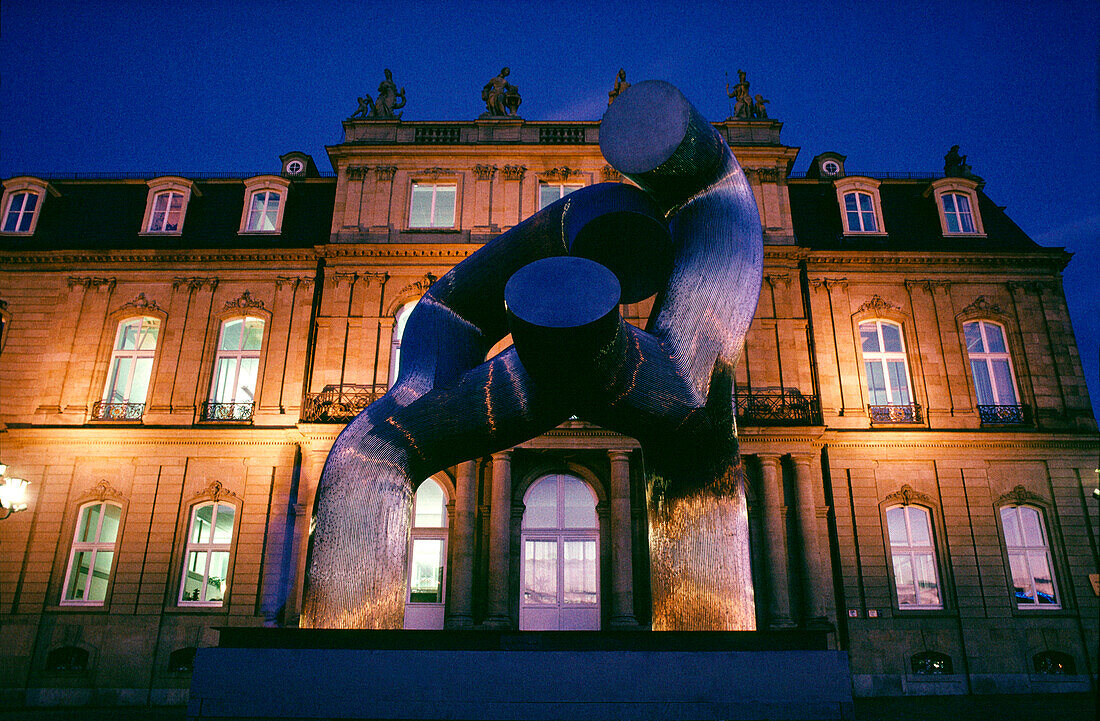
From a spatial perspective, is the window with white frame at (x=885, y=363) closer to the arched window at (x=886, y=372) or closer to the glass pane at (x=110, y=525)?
the arched window at (x=886, y=372)

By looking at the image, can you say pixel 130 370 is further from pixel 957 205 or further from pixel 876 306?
pixel 957 205

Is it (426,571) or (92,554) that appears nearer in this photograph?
(426,571)

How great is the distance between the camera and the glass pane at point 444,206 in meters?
19.2

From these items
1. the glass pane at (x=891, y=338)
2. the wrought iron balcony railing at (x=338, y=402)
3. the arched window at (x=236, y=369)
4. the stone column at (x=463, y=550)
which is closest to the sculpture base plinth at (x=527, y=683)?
the stone column at (x=463, y=550)

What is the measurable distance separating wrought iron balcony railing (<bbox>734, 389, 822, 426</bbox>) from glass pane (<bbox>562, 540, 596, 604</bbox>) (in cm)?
466

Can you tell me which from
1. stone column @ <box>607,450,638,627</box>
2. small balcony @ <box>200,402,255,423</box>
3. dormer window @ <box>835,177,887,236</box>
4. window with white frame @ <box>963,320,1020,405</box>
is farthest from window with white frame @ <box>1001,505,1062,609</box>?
small balcony @ <box>200,402,255,423</box>

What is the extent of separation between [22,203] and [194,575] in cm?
1233

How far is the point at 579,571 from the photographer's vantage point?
16469 mm

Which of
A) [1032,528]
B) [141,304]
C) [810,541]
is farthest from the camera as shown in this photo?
[141,304]

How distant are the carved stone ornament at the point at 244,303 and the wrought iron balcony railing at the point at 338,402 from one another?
10.3 ft

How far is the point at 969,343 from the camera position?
18.4 meters

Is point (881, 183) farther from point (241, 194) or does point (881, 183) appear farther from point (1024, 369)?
point (241, 194)

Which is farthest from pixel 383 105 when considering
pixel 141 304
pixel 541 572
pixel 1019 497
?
pixel 1019 497

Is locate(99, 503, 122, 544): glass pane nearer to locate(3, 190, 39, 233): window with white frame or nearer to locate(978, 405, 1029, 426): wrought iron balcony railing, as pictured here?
locate(3, 190, 39, 233): window with white frame
